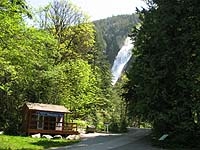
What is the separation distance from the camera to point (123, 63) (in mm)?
112062

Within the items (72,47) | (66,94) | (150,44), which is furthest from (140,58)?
(72,47)

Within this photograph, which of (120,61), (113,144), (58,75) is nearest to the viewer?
(113,144)

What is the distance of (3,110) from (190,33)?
65.3 feet

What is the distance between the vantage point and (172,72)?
2422 centimetres

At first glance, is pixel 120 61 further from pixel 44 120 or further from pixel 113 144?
pixel 113 144

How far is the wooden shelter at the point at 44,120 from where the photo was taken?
33.4 metres

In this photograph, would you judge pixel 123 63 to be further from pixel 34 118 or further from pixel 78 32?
pixel 34 118

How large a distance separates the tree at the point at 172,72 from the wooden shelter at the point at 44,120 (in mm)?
10851

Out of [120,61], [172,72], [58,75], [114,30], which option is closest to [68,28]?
[58,75]

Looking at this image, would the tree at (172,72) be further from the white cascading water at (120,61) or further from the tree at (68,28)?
the white cascading water at (120,61)

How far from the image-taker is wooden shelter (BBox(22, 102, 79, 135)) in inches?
1316

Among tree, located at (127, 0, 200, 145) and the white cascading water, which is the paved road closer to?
tree, located at (127, 0, 200, 145)

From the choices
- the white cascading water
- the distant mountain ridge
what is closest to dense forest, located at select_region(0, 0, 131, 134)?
the white cascading water

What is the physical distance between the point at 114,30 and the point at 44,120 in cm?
12178
